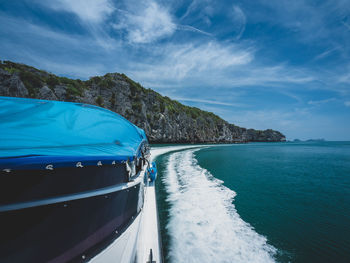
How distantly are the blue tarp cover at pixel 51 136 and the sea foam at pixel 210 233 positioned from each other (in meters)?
2.75

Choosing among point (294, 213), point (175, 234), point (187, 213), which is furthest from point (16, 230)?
point (294, 213)

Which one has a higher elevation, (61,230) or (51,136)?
(51,136)

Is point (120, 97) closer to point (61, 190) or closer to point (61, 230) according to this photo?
point (61, 190)

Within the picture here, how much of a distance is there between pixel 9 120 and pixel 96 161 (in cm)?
155

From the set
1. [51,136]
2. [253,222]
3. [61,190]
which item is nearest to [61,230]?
[61,190]

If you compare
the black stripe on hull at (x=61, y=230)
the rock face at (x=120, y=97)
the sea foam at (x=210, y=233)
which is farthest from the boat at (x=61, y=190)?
the rock face at (x=120, y=97)

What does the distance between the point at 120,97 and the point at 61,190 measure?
1871 inches

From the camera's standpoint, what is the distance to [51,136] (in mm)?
2510

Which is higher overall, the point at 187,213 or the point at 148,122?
the point at 148,122

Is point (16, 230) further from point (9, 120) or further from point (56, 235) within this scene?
point (9, 120)

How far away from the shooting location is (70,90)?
35000 millimetres

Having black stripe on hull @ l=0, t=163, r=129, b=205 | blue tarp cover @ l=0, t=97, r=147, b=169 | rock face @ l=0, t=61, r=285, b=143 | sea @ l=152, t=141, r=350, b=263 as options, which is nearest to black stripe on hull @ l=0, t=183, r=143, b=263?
black stripe on hull @ l=0, t=163, r=129, b=205

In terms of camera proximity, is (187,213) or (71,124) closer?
(71,124)

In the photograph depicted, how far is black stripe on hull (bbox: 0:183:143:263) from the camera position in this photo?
72.3 inches
